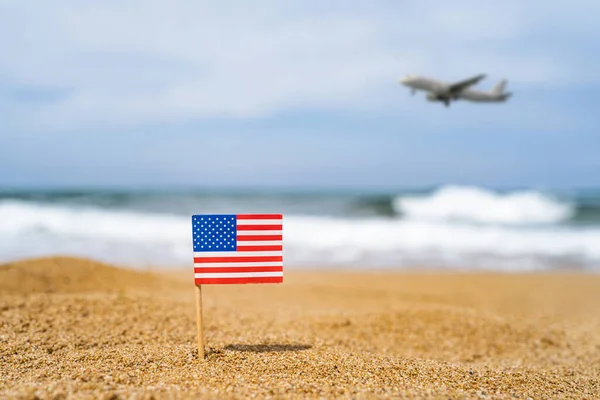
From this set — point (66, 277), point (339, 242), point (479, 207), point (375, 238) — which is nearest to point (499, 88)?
point (66, 277)

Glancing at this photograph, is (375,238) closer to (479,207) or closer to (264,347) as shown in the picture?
(264,347)

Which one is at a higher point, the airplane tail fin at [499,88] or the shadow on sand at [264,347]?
the airplane tail fin at [499,88]

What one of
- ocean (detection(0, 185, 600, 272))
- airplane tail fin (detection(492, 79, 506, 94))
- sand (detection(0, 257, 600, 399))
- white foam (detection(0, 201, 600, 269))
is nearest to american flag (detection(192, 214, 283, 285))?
sand (detection(0, 257, 600, 399))

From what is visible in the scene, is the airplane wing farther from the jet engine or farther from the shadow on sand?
the shadow on sand

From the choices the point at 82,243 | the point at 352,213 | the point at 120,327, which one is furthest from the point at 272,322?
the point at 352,213

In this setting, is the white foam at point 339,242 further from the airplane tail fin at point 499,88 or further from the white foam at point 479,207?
the white foam at point 479,207

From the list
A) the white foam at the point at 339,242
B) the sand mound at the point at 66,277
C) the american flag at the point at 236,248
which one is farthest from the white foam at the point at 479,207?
the american flag at the point at 236,248
